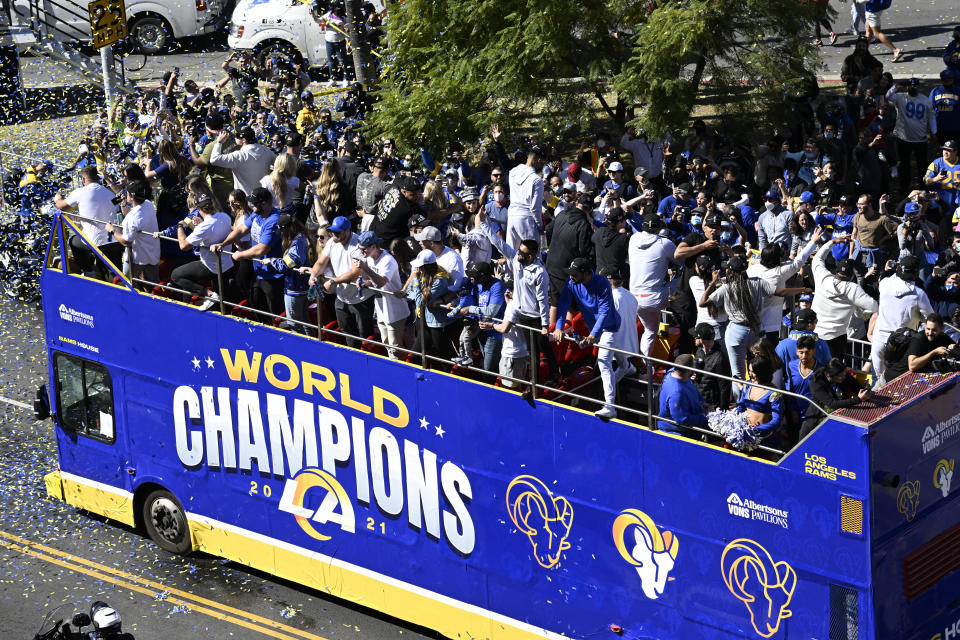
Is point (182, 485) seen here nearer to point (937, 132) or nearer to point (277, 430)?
point (277, 430)

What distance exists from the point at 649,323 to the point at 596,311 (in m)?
2.15

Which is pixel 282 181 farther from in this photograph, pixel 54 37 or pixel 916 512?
pixel 54 37

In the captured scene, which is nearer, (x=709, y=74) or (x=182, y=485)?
(x=182, y=485)

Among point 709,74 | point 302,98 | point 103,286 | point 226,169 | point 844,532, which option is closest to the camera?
point 844,532

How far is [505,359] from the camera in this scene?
1077cm

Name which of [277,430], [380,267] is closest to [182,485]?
[277,430]

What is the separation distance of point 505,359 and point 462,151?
925 centimetres

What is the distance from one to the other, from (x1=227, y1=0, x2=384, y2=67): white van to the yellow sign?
410 cm

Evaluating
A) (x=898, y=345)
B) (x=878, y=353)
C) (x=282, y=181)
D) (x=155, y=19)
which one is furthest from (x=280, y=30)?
(x=898, y=345)

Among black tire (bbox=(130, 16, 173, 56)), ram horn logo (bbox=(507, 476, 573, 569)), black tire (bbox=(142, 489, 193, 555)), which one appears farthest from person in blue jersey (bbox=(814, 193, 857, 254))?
black tire (bbox=(130, 16, 173, 56))

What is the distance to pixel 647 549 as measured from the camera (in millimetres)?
9805

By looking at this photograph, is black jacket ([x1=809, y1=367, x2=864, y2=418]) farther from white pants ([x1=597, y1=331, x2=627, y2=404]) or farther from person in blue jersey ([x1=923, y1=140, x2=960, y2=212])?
person in blue jersey ([x1=923, y1=140, x2=960, y2=212])

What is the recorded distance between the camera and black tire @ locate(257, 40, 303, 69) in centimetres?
2694

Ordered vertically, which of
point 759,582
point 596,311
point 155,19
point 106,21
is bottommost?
point 759,582
